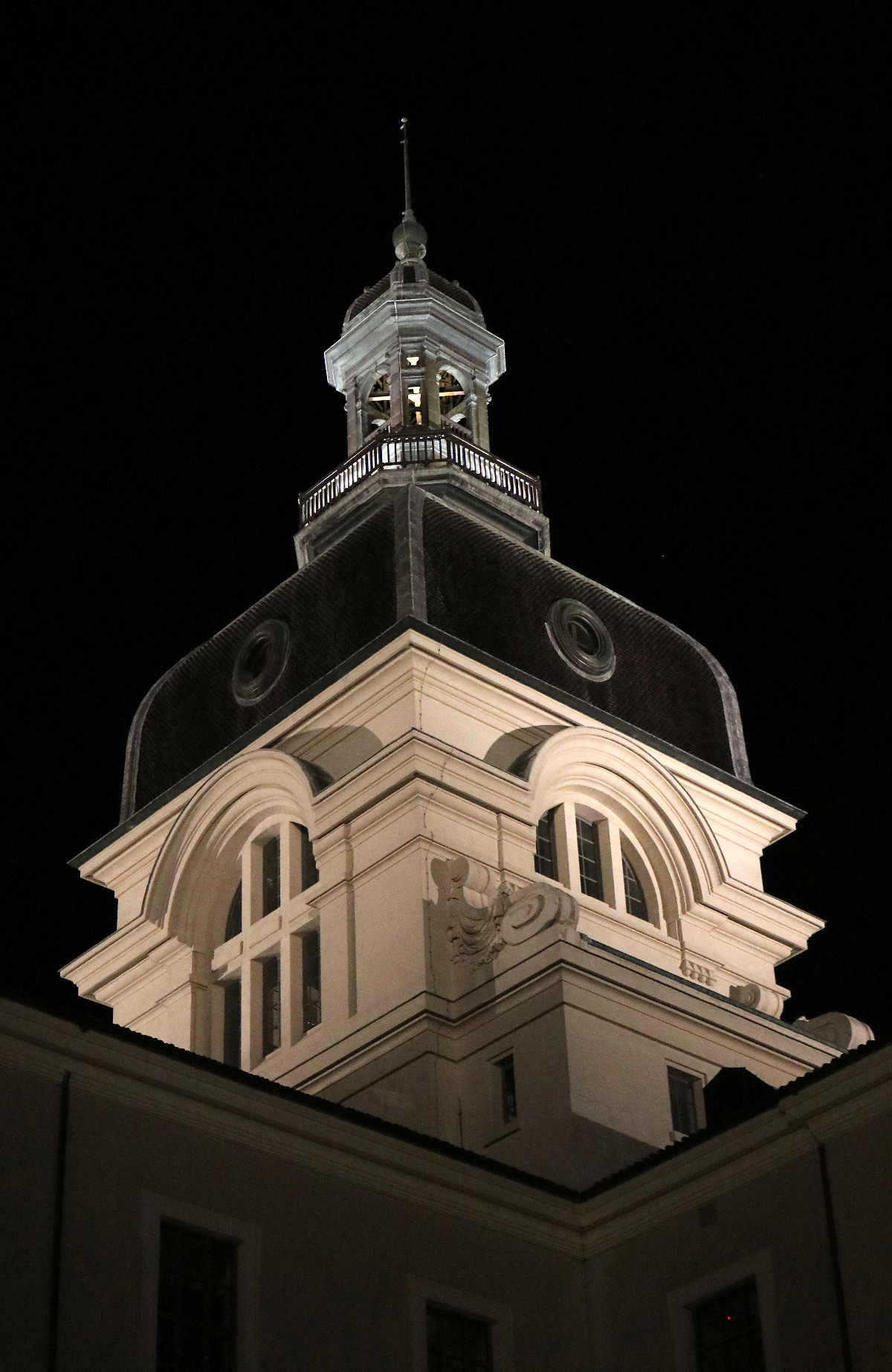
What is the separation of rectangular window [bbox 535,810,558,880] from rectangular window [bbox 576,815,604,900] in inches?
20.0

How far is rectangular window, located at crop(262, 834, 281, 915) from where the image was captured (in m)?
43.0

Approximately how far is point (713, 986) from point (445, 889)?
5719 mm

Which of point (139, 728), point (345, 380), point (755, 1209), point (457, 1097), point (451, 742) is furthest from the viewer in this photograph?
point (345, 380)

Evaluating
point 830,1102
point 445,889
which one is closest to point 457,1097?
point 445,889

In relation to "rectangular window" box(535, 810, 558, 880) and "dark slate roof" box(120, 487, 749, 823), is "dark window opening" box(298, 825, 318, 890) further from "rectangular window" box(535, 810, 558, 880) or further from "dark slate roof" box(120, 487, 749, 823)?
"rectangular window" box(535, 810, 558, 880)

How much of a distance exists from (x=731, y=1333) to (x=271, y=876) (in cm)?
1604

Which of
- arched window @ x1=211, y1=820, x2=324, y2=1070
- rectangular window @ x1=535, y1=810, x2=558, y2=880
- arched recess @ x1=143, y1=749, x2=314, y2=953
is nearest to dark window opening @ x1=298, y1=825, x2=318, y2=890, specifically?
arched window @ x1=211, y1=820, x2=324, y2=1070

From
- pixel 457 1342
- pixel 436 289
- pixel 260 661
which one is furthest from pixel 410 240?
pixel 457 1342

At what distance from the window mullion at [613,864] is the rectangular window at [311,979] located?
16.3ft

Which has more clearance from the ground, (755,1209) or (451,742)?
(451,742)

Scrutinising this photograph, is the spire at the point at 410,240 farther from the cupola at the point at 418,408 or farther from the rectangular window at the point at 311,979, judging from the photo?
the rectangular window at the point at 311,979

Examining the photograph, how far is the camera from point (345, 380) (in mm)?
52562

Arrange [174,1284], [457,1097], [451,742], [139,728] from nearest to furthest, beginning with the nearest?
[174,1284] < [457,1097] < [451,742] < [139,728]

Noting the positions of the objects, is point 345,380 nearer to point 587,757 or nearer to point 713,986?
point 587,757
